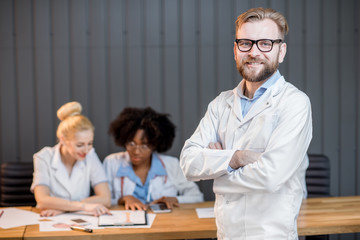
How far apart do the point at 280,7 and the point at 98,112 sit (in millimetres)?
2189

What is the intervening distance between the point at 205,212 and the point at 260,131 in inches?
50.7

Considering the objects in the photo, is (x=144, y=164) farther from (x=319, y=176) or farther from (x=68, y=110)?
(x=319, y=176)

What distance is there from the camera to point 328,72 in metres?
5.15

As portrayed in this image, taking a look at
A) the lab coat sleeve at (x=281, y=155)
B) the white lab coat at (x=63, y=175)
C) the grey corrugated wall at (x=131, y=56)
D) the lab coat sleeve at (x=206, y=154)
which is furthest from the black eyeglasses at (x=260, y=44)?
the grey corrugated wall at (x=131, y=56)

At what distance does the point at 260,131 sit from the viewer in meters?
2.47

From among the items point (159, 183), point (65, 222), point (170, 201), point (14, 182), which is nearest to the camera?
point (65, 222)

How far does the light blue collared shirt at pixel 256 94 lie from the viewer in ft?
8.39

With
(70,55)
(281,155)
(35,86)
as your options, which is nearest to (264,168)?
(281,155)

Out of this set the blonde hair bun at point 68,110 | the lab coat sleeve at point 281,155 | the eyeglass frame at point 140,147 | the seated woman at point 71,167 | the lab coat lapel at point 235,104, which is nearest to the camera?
the lab coat sleeve at point 281,155

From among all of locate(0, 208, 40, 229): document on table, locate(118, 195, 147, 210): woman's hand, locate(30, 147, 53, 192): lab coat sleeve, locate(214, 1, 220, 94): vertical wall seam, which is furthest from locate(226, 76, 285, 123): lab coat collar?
locate(214, 1, 220, 94): vertical wall seam

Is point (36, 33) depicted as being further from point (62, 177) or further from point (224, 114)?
point (224, 114)

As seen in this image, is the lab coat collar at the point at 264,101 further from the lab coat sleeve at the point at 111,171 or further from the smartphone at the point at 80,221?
the lab coat sleeve at the point at 111,171

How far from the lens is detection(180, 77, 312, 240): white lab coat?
7.77ft

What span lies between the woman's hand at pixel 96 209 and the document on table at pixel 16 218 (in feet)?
1.15
